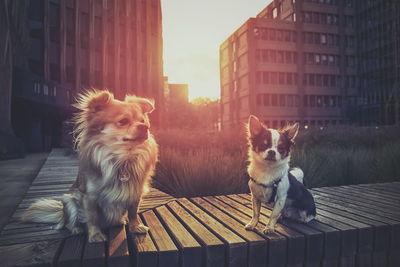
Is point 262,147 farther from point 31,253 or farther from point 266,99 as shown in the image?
point 266,99

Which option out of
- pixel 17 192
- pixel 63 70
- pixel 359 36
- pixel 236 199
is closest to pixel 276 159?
pixel 236 199

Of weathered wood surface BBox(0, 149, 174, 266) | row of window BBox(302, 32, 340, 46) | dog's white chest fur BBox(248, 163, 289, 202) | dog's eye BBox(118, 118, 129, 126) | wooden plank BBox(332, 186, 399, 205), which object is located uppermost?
row of window BBox(302, 32, 340, 46)

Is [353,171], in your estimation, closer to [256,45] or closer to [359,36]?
[256,45]

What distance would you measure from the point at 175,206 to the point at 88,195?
1368mm

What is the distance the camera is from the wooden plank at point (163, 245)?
7.88 ft

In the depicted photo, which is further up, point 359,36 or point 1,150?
point 359,36

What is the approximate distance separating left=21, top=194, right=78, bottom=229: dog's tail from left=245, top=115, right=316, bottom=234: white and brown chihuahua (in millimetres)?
1784

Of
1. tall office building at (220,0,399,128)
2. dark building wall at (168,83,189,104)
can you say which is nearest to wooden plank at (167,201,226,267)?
tall office building at (220,0,399,128)

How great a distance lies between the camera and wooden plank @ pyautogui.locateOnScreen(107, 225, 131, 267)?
92.7 inches

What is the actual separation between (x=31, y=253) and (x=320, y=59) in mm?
52854

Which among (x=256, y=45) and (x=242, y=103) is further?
(x=242, y=103)

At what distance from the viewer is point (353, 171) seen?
643 centimetres

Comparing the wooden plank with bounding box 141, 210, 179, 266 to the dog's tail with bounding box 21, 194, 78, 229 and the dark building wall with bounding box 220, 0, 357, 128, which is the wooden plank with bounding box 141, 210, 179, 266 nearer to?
the dog's tail with bounding box 21, 194, 78, 229

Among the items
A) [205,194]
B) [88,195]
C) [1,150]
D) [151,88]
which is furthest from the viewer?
[151,88]
